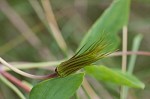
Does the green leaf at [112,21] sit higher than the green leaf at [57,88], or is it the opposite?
the green leaf at [112,21]

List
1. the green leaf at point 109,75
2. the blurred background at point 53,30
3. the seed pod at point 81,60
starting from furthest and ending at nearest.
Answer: the blurred background at point 53,30 → the green leaf at point 109,75 → the seed pod at point 81,60

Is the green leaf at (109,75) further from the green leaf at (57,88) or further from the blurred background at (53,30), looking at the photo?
the blurred background at (53,30)

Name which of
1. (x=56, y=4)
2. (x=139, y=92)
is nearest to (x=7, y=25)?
(x=56, y=4)

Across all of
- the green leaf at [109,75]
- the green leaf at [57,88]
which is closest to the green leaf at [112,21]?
the green leaf at [109,75]

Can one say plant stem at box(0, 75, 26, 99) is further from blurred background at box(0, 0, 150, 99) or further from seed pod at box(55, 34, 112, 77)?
blurred background at box(0, 0, 150, 99)

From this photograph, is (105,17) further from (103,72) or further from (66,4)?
(66,4)

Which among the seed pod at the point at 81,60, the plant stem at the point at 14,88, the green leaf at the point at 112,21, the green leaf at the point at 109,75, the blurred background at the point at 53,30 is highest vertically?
the blurred background at the point at 53,30

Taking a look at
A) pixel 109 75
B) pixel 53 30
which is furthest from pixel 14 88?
pixel 53 30
